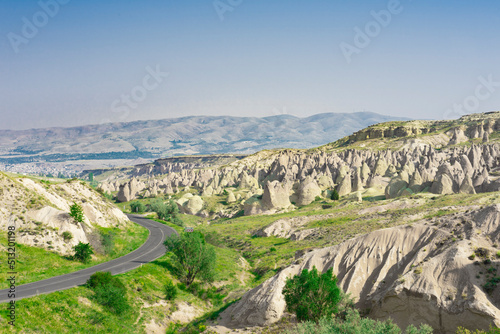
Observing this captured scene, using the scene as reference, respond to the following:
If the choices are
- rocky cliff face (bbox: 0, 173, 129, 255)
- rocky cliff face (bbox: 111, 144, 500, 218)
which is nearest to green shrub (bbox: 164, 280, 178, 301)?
rocky cliff face (bbox: 0, 173, 129, 255)

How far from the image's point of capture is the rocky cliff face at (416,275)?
30.6m

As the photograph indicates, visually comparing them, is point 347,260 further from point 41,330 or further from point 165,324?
point 41,330

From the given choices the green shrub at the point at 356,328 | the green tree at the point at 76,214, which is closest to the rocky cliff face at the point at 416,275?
the green shrub at the point at 356,328

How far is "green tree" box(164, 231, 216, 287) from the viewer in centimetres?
5794

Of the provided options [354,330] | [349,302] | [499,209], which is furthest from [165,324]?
[499,209]

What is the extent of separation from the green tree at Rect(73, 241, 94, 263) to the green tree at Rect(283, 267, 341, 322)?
34.6 meters

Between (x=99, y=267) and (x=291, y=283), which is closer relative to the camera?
(x=291, y=283)

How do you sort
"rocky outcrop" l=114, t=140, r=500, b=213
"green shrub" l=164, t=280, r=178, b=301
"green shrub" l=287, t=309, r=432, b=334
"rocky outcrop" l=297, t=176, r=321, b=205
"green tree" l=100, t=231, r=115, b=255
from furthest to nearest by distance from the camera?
1. "rocky outcrop" l=297, t=176, r=321, b=205
2. "rocky outcrop" l=114, t=140, r=500, b=213
3. "green tree" l=100, t=231, r=115, b=255
4. "green shrub" l=164, t=280, r=178, b=301
5. "green shrub" l=287, t=309, r=432, b=334

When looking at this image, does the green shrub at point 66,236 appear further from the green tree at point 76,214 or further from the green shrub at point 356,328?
the green shrub at point 356,328

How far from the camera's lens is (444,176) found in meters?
97.9

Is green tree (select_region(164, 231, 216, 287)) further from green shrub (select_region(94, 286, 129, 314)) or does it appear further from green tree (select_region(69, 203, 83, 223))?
green tree (select_region(69, 203, 83, 223))

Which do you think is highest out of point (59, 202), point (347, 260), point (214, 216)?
point (59, 202)

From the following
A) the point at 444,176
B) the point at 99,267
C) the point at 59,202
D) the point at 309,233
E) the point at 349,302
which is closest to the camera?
the point at 349,302

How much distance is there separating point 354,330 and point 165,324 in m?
27.3
